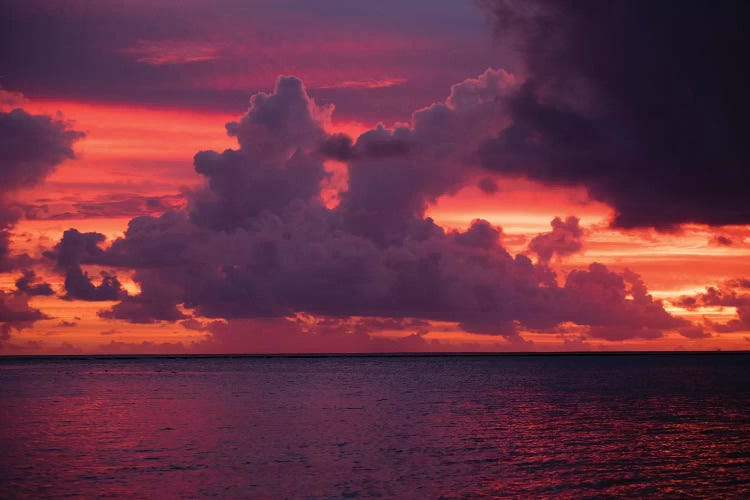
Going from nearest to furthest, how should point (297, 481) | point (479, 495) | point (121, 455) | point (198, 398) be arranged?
1. point (479, 495)
2. point (297, 481)
3. point (121, 455)
4. point (198, 398)

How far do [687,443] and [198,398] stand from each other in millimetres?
75283

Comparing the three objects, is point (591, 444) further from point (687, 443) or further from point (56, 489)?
point (56, 489)

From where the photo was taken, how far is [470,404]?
10588 centimetres

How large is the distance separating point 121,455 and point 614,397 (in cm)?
8372

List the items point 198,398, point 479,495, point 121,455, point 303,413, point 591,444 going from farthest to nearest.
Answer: point 198,398 < point 303,413 < point 591,444 < point 121,455 < point 479,495

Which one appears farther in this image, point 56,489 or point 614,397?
point 614,397

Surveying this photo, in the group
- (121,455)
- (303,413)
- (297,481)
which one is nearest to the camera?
(297,481)

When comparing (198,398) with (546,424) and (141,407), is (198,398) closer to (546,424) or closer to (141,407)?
(141,407)

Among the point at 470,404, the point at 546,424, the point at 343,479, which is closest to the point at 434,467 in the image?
the point at 343,479

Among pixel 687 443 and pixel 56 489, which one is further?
pixel 687 443

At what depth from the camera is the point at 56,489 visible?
45.5m

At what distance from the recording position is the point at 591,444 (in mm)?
63344

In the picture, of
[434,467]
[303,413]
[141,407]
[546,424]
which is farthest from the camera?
[141,407]

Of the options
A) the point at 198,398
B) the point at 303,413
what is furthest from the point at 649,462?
the point at 198,398
